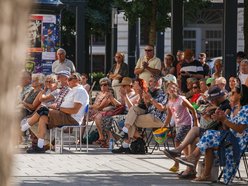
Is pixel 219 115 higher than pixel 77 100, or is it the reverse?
pixel 219 115

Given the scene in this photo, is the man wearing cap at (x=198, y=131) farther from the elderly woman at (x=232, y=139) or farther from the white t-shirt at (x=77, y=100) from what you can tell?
the white t-shirt at (x=77, y=100)

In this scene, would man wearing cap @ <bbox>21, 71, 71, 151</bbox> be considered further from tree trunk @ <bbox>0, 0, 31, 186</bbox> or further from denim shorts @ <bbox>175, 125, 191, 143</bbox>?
tree trunk @ <bbox>0, 0, 31, 186</bbox>

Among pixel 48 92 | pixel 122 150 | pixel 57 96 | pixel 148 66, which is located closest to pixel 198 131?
pixel 122 150

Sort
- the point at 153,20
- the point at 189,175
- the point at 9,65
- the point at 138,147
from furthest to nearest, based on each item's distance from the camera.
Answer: the point at 153,20 → the point at 138,147 → the point at 189,175 → the point at 9,65

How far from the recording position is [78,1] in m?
23.5

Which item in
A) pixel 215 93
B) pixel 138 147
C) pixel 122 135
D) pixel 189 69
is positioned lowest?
pixel 138 147

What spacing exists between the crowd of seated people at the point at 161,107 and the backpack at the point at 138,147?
5 cm

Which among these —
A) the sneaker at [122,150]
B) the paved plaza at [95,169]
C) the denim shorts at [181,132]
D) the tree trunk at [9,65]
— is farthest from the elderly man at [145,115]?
the tree trunk at [9,65]

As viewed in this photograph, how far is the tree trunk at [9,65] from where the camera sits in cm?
186

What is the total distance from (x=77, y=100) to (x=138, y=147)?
136 centimetres

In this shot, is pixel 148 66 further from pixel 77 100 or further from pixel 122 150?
pixel 122 150

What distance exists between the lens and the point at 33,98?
657 inches

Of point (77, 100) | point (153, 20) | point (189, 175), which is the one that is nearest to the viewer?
point (189, 175)

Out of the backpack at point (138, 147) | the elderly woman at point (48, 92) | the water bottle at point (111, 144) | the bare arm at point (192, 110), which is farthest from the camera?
the elderly woman at point (48, 92)
